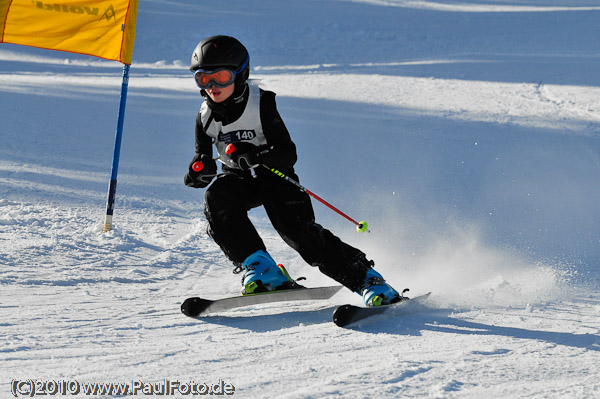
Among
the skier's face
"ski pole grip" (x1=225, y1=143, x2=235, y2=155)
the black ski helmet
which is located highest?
the black ski helmet

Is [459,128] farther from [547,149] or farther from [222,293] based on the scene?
[222,293]

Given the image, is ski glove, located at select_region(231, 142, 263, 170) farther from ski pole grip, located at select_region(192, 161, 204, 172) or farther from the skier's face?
Answer: the skier's face

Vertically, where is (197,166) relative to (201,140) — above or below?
below

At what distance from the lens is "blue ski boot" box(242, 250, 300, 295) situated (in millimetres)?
3883

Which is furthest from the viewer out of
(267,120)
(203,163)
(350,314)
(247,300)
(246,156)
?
(267,120)

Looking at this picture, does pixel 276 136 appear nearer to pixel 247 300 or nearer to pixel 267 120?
pixel 267 120

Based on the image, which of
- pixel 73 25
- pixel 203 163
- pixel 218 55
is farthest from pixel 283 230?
pixel 73 25

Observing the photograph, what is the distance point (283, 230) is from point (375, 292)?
2.16 feet

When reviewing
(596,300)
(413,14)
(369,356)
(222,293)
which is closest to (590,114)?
(596,300)

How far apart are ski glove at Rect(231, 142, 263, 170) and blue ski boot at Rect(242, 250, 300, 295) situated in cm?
51

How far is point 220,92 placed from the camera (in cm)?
413

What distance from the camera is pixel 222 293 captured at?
4617 mm

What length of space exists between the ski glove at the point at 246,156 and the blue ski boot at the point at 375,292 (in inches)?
36.2

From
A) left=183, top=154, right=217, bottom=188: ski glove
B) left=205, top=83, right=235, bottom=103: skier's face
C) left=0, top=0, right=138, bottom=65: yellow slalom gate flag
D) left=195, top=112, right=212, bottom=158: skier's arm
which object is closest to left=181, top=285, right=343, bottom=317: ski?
left=183, top=154, right=217, bottom=188: ski glove
